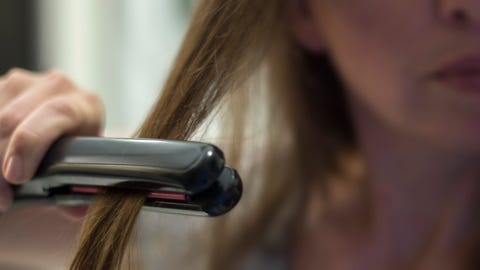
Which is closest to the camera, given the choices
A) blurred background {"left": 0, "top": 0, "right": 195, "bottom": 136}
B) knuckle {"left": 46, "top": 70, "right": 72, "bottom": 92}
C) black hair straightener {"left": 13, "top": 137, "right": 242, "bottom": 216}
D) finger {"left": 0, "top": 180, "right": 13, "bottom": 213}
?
black hair straightener {"left": 13, "top": 137, "right": 242, "bottom": 216}

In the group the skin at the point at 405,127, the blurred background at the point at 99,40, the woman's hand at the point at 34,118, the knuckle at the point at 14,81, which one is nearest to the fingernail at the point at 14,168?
the woman's hand at the point at 34,118

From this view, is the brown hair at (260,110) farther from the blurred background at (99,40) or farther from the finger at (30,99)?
the blurred background at (99,40)

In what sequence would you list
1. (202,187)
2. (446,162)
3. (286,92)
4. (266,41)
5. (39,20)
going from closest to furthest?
(202,187)
(266,41)
(446,162)
(286,92)
(39,20)

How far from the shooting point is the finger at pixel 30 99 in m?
0.40

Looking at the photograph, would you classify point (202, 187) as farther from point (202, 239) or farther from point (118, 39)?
point (118, 39)

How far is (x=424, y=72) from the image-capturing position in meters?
0.47

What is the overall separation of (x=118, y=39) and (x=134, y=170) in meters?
1.30

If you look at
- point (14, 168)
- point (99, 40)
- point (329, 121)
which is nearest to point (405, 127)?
point (329, 121)

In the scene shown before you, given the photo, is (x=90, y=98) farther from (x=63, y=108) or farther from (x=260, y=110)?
(x=260, y=110)

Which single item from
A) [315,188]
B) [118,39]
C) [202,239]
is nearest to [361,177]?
[315,188]

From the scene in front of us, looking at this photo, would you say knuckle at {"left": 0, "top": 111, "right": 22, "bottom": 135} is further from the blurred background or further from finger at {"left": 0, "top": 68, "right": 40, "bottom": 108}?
the blurred background

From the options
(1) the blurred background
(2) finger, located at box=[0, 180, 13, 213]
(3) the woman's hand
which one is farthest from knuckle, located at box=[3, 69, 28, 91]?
(1) the blurred background

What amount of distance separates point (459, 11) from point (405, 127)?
4.1 inches

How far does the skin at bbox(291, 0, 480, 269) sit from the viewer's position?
1.51 ft
